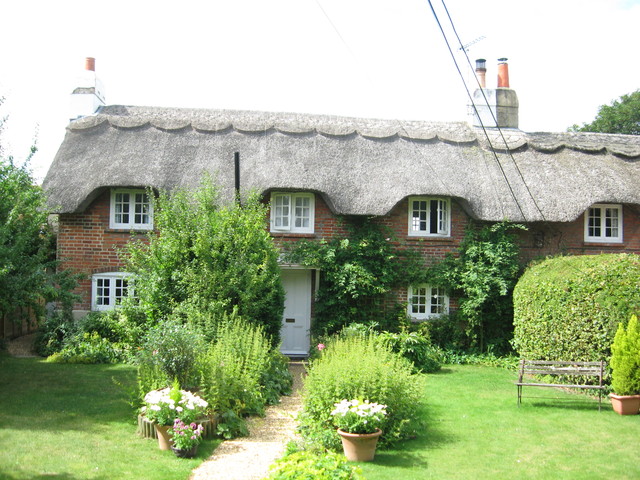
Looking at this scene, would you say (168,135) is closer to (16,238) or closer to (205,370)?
(16,238)

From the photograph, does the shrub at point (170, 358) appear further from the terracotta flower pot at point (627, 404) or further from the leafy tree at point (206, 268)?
the terracotta flower pot at point (627, 404)

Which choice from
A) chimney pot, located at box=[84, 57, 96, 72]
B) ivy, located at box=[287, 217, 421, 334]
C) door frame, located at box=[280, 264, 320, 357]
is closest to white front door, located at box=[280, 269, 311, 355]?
door frame, located at box=[280, 264, 320, 357]

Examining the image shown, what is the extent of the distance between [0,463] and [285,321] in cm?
937

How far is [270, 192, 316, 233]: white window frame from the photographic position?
15.5 m

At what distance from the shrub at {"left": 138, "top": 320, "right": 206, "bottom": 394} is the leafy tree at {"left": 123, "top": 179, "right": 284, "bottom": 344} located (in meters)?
2.16

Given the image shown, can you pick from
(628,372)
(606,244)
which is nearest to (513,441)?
(628,372)

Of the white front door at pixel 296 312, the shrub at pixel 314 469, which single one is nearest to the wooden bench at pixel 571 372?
the shrub at pixel 314 469

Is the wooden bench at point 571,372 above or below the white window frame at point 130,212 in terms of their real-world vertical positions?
below

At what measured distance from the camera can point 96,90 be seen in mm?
17703

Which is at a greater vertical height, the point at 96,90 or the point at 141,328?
the point at 96,90

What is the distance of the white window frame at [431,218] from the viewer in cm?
1582

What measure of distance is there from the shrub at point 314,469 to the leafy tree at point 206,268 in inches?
227

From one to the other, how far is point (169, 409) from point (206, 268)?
4223mm

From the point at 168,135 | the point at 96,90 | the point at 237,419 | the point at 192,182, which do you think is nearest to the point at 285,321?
the point at 192,182
